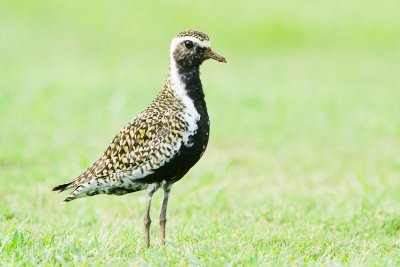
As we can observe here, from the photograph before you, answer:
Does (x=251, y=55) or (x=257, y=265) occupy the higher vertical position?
(x=251, y=55)

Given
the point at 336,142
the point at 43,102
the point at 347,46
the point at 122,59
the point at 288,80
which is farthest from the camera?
the point at 347,46

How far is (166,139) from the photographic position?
704 cm

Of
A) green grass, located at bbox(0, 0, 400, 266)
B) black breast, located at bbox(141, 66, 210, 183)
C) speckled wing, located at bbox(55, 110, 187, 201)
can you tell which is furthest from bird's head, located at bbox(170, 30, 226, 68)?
green grass, located at bbox(0, 0, 400, 266)

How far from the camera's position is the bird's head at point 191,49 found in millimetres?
7266

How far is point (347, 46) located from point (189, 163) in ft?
69.9

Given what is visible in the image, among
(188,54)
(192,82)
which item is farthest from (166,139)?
(188,54)

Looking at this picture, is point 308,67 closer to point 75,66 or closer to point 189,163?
point 75,66

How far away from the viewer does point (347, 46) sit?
27578mm

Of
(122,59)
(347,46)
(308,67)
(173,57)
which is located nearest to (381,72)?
(308,67)

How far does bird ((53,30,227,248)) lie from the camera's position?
7.02 m

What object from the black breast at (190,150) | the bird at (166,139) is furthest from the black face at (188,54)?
the black breast at (190,150)

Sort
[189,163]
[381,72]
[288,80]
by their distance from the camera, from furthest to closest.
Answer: [381,72] < [288,80] < [189,163]

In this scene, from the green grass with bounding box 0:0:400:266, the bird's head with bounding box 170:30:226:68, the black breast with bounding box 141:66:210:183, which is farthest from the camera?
the green grass with bounding box 0:0:400:266

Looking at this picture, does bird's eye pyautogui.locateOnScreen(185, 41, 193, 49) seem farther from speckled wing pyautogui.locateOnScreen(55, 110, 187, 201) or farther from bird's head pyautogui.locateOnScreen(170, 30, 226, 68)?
speckled wing pyautogui.locateOnScreen(55, 110, 187, 201)
